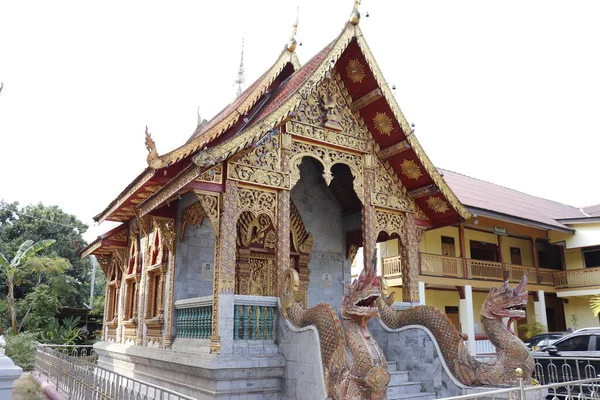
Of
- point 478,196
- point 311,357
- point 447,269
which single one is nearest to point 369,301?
point 311,357

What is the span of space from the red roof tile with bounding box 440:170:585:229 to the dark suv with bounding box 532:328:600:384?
23.4ft

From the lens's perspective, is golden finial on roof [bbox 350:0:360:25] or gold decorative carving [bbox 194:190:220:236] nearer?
gold decorative carving [bbox 194:190:220:236]

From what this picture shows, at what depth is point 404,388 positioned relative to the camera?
7.18 metres

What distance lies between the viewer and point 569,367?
8.48m

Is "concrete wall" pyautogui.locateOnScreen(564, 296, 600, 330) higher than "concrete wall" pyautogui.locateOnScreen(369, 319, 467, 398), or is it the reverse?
"concrete wall" pyautogui.locateOnScreen(564, 296, 600, 330)

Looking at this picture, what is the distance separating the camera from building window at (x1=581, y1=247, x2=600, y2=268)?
22.2 meters

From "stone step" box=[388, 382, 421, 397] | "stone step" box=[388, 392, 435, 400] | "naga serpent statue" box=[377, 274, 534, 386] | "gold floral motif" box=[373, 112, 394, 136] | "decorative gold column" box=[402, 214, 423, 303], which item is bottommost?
"stone step" box=[388, 392, 435, 400]

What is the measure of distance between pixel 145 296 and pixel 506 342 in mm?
6793

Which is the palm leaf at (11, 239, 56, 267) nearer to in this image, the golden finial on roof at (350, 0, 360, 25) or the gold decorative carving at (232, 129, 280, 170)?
the gold decorative carving at (232, 129, 280, 170)

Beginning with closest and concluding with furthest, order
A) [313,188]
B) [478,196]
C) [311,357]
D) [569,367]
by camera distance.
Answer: [311,357] < [569,367] < [313,188] < [478,196]

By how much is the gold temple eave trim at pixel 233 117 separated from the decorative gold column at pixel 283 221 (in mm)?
1128

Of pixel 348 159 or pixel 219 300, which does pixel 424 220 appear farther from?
pixel 219 300

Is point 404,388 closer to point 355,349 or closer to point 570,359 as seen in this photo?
point 355,349

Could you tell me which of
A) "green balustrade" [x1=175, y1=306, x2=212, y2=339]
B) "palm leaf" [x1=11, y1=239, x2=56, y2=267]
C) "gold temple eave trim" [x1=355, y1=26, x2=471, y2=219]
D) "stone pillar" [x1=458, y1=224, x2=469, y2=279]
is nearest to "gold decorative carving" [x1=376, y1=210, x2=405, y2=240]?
"gold temple eave trim" [x1=355, y1=26, x2=471, y2=219]
